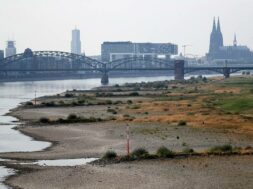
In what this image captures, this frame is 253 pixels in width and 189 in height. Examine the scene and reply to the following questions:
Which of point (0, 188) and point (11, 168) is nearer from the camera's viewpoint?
point (0, 188)

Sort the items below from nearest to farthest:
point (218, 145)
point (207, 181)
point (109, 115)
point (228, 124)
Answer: point (207, 181), point (218, 145), point (228, 124), point (109, 115)

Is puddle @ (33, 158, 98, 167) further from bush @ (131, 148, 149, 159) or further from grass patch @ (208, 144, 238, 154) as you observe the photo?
grass patch @ (208, 144, 238, 154)

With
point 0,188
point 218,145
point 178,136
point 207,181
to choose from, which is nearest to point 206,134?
point 178,136

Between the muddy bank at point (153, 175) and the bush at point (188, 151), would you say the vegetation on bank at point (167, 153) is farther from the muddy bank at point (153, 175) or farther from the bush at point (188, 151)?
the muddy bank at point (153, 175)

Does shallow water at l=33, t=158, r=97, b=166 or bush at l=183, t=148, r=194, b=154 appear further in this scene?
bush at l=183, t=148, r=194, b=154

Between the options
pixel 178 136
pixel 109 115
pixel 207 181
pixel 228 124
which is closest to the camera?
pixel 207 181

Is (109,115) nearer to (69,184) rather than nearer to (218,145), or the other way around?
(218,145)

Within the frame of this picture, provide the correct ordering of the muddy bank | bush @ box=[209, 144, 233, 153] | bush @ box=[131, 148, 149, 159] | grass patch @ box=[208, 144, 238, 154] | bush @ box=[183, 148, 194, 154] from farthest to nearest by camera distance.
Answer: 1. bush @ box=[209, 144, 233, 153]
2. bush @ box=[183, 148, 194, 154]
3. grass patch @ box=[208, 144, 238, 154]
4. bush @ box=[131, 148, 149, 159]
5. the muddy bank

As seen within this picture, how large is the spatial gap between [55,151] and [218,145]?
9.65 metres

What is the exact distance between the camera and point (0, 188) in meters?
26.2

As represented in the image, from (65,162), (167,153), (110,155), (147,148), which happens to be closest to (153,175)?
(167,153)

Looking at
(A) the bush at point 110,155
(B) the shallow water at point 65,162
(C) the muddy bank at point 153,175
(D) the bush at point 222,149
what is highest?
(D) the bush at point 222,149

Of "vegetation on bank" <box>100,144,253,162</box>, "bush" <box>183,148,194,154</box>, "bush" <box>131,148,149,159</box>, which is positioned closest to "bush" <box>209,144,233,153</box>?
"vegetation on bank" <box>100,144,253,162</box>

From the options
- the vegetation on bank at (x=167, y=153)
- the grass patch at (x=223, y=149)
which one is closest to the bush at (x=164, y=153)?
the vegetation on bank at (x=167, y=153)
